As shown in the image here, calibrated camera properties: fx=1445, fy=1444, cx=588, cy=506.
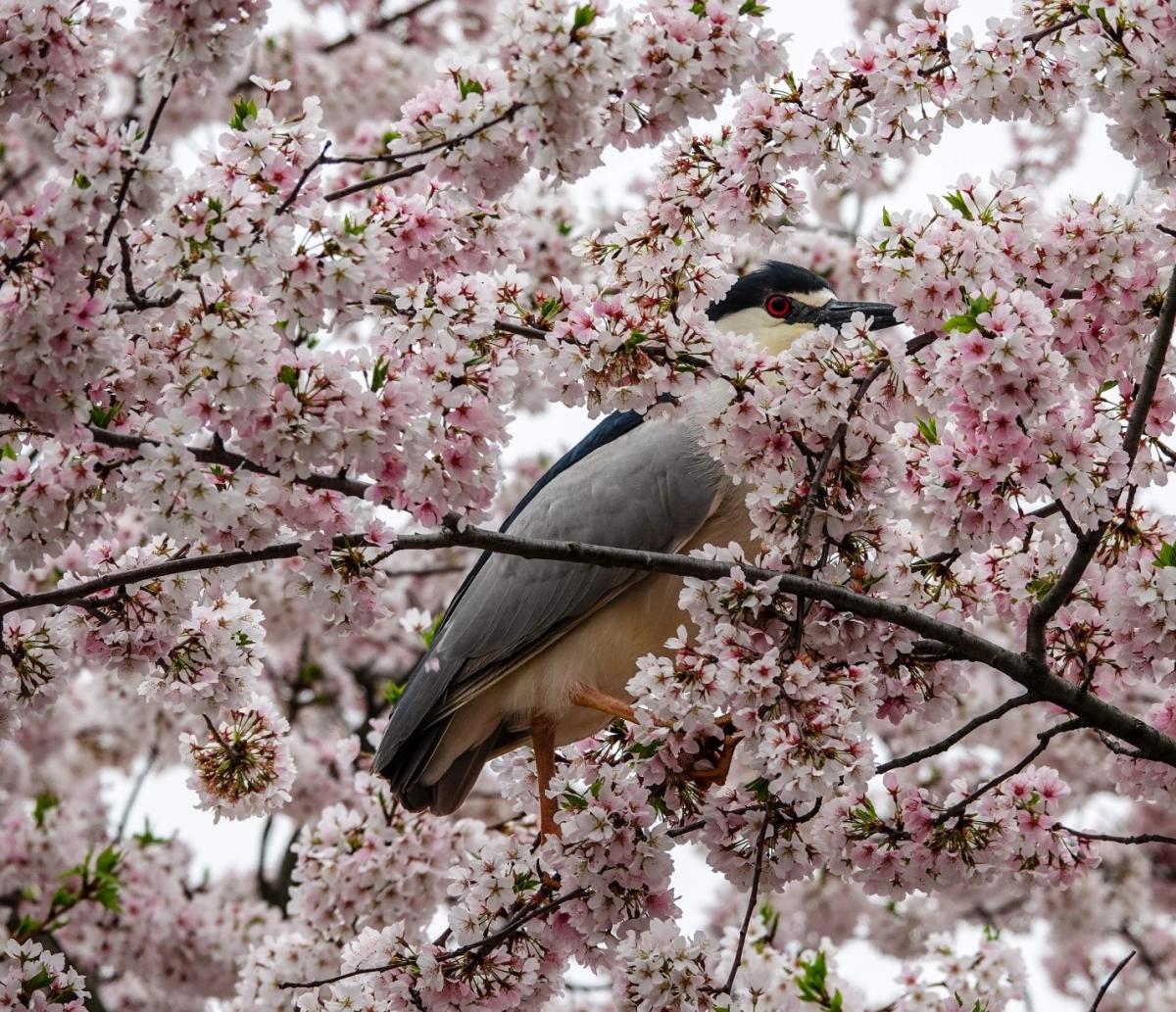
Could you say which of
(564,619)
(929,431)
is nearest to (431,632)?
(564,619)

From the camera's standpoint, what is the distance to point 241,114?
274cm

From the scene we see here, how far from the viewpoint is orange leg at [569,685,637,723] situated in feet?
11.7

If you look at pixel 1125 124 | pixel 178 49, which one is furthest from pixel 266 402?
pixel 1125 124

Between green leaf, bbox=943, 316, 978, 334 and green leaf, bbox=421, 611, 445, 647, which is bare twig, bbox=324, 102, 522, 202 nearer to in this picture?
green leaf, bbox=943, 316, 978, 334

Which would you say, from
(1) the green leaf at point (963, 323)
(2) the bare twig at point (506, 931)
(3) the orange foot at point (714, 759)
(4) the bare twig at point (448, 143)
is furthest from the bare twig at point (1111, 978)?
(4) the bare twig at point (448, 143)

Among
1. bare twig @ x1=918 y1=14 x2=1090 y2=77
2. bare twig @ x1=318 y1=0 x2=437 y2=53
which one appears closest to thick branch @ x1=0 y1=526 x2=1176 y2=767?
bare twig @ x1=918 y1=14 x2=1090 y2=77

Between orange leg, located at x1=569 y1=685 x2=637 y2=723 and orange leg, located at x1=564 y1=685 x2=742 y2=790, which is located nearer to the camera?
orange leg, located at x1=564 y1=685 x2=742 y2=790

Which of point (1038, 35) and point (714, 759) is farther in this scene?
point (714, 759)

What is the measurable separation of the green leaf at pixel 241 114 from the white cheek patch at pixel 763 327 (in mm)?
1854

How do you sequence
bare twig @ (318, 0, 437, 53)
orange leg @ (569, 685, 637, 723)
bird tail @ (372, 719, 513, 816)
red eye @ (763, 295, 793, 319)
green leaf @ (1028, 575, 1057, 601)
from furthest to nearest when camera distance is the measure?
bare twig @ (318, 0, 437, 53) < red eye @ (763, 295, 793, 319) < bird tail @ (372, 719, 513, 816) < orange leg @ (569, 685, 637, 723) < green leaf @ (1028, 575, 1057, 601)

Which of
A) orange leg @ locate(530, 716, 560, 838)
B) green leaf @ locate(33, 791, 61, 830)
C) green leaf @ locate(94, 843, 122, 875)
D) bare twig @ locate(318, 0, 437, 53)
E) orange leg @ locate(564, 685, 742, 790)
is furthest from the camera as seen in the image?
bare twig @ locate(318, 0, 437, 53)

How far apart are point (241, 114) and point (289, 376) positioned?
2.12 feet

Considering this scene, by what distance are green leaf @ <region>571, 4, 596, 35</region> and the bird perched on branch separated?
1.22m

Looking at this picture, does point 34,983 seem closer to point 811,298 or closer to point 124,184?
point 124,184
